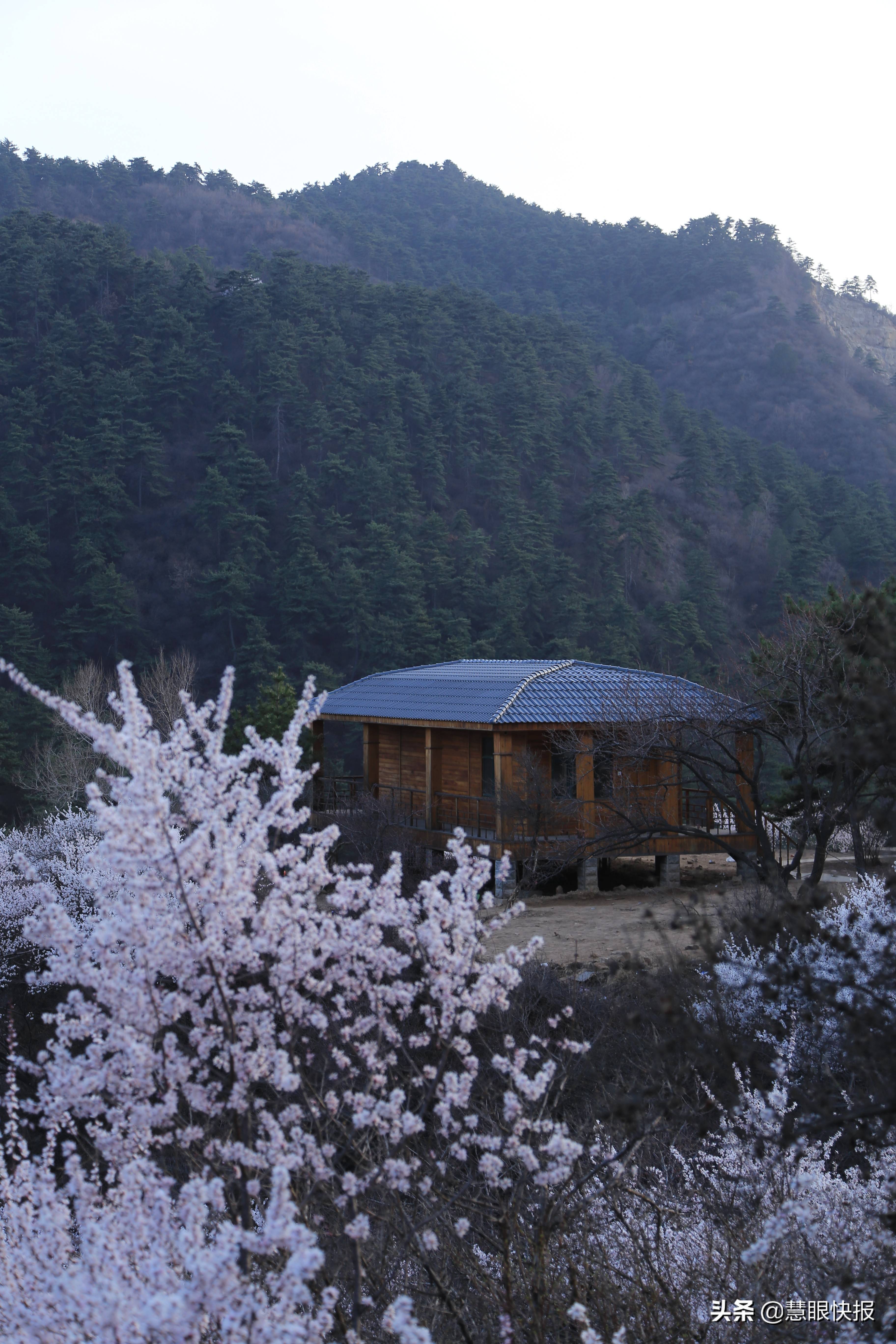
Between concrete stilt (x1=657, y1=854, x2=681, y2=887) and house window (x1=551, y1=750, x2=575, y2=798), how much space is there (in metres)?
2.04

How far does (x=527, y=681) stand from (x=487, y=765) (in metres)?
1.72

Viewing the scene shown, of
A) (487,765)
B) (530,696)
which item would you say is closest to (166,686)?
(487,765)

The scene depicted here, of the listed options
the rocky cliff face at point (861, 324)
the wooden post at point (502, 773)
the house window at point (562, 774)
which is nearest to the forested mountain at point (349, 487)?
the house window at point (562, 774)

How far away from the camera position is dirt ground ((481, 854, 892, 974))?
40.1 feet

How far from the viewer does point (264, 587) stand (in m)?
44.1

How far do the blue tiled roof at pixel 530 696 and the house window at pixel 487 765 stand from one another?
3.03 feet

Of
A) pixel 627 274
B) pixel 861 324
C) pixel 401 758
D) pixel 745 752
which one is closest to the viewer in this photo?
pixel 745 752

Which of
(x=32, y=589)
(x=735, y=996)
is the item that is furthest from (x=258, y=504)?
(x=735, y=996)

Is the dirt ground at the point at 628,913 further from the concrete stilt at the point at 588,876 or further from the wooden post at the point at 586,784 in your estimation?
the wooden post at the point at 586,784

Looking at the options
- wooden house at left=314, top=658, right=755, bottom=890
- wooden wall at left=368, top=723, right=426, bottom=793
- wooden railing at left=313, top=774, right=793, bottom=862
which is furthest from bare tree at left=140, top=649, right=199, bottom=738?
wooden house at left=314, top=658, right=755, bottom=890

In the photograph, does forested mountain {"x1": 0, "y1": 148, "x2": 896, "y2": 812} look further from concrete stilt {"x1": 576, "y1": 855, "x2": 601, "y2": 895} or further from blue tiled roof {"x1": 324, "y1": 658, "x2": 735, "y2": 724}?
concrete stilt {"x1": 576, "y1": 855, "x2": 601, "y2": 895}

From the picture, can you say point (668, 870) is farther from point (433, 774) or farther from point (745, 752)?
point (433, 774)

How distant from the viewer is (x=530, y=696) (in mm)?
18156

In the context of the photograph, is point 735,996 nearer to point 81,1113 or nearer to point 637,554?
point 81,1113
